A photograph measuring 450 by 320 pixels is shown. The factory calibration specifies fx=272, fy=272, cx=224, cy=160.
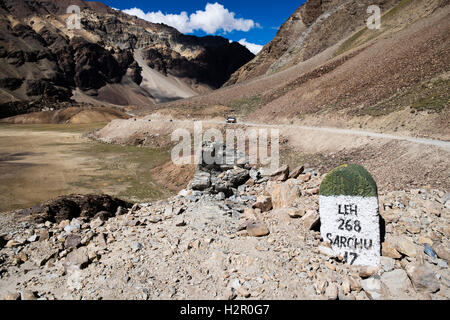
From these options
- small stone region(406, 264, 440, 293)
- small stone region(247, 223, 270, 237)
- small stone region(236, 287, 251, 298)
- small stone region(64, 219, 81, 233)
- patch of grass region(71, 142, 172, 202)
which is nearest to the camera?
small stone region(406, 264, 440, 293)

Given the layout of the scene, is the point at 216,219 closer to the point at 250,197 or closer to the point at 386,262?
the point at 250,197

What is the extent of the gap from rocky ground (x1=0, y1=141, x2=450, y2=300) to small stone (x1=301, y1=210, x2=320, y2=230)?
26mm

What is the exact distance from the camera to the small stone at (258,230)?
719 cm

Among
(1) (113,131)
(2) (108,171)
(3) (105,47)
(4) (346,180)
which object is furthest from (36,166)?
(3) (105,47)

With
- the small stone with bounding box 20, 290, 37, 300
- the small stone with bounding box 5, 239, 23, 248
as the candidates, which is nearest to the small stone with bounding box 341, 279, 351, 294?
the small stone with bounding box 20, 290, 37, 300

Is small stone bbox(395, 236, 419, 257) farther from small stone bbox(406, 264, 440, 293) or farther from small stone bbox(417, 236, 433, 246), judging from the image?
small stone bbox(406, 264, 440, 293)

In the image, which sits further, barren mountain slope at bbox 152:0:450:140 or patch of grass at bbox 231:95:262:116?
patch of grass at bbox 231:95:262:116

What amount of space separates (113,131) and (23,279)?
38.1 metres

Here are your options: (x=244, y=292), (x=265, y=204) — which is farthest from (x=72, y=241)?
(x=265, y=204)

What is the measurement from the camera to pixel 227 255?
6531 millimetres

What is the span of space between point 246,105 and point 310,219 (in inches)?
1567

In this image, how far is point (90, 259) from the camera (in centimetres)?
663

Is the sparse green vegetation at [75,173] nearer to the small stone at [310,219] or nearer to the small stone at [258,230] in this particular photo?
the small stone at [258,230]

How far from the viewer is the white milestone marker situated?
5875mm
